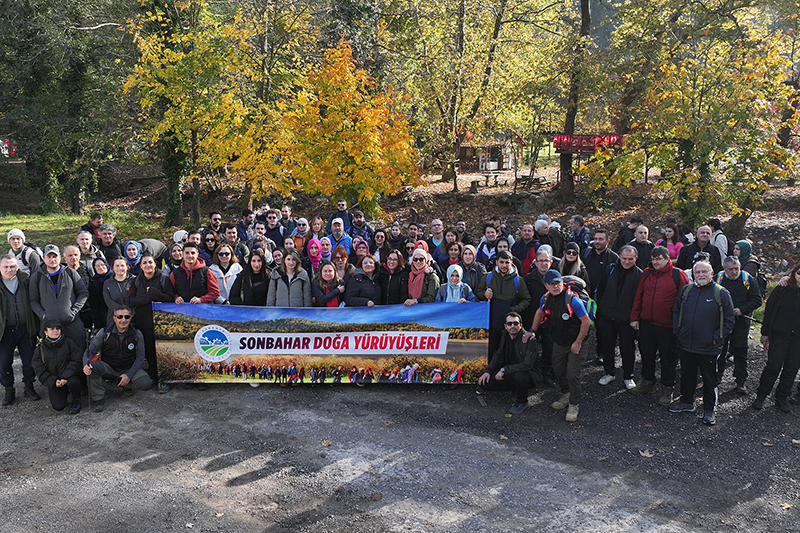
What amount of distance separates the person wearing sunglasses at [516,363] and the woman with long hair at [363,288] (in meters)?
1.98

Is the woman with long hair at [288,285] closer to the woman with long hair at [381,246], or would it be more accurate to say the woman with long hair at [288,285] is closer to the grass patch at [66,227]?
the woman with long hair at [381,246]

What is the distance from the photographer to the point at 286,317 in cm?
832

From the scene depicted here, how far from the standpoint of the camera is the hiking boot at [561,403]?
25.3 ft

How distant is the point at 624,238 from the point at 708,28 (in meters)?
12.8

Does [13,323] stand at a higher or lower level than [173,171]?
lower

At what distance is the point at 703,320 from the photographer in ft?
23.6

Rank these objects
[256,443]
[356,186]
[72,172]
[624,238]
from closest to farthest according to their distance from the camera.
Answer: [256,443]
[624,238]
[356,186]
[72,172]

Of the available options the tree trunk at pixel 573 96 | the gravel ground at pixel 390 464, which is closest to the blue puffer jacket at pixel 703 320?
the gravel ground at pixel 390 464

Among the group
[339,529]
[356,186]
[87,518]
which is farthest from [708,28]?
[87,518]

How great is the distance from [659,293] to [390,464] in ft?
13.9

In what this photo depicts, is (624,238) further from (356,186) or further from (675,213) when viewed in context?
(675,213)

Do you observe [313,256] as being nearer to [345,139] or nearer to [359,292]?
[359,292]

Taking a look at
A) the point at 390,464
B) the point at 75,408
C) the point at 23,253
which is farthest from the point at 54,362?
the point at 390,464

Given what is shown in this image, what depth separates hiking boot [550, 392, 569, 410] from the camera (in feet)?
25.3
